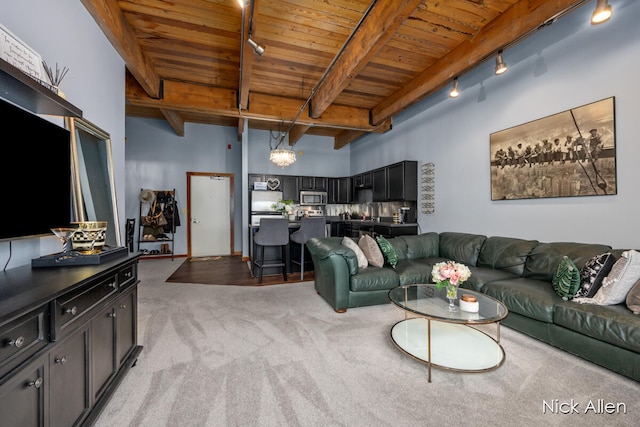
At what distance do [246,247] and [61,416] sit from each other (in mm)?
5096

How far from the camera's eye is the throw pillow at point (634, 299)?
5.94ft

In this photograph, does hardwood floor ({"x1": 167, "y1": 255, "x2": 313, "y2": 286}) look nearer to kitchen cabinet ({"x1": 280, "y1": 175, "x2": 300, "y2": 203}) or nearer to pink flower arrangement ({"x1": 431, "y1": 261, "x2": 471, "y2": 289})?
kitchen cabinet ({"x1": 280, "y1": 175, "x2": 300, "y2": 203})

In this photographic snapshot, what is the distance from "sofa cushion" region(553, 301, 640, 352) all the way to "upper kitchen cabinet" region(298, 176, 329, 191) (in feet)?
18.5

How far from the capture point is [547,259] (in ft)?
8.73

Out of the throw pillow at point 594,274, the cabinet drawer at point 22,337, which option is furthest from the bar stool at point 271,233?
the throw pillow at point 594,274

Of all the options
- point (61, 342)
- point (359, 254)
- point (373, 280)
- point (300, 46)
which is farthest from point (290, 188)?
point (61, 342)

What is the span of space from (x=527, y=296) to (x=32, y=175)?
141 inches

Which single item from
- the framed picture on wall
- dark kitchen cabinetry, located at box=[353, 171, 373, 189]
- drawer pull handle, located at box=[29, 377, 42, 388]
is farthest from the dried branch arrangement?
dark kitchen cabinetry, located at box=[353, 171, 373, 189]

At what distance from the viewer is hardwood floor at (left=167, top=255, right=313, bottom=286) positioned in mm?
4276

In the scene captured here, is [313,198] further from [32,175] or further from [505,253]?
[32,175]

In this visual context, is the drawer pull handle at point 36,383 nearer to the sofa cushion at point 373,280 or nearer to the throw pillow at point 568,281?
the sofa cushion at point 373,280

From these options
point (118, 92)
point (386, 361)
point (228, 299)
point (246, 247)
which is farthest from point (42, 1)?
point (246, 247)

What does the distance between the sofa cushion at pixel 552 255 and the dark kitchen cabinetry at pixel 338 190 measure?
4787 millimetres

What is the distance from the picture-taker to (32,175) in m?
1.39
